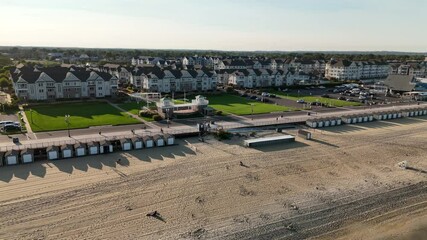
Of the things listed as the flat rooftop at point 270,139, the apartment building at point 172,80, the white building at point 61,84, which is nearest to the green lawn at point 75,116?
the white building at point 61,84

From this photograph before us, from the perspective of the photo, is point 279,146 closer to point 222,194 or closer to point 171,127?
point 171,127

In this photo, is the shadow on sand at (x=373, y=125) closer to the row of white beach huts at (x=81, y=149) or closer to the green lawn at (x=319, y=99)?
the green lawn at (x=319, y=99)

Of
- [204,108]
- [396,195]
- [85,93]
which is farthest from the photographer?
[85,93]

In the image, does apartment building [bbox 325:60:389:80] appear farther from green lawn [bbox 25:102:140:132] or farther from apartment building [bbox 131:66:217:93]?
green lawn [bbox 25:102:140:132]

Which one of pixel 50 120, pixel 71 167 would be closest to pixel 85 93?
pixel 50 120

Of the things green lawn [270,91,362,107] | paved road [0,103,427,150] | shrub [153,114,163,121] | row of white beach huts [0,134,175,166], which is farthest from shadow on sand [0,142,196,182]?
green lawn [270,91,362,107]

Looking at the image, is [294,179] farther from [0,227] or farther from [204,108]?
[204,108]

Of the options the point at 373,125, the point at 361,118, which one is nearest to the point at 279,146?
the point at 373,125
